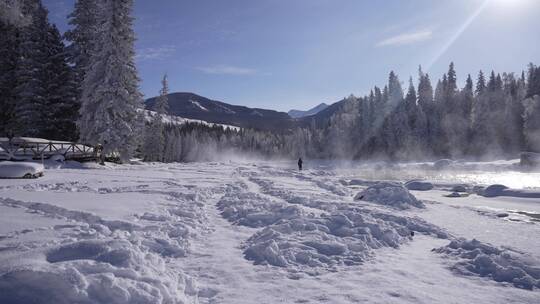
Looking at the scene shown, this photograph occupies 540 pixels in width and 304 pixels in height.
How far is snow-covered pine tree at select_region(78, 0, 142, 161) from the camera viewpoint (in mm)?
25672

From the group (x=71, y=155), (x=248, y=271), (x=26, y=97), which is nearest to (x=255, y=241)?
(x=248, y=271)

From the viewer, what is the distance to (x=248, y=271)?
5.74m

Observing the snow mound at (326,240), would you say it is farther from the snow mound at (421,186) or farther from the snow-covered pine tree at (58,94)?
the snow-covered pine tree at (58,94)

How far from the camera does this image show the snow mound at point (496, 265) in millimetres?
5809

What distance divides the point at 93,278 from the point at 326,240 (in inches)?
194

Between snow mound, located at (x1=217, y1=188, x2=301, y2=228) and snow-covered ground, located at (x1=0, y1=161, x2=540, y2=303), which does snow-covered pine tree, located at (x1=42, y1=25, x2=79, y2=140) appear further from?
snow mound, located at (x1=217, y1=188, x2=301, y2=228)

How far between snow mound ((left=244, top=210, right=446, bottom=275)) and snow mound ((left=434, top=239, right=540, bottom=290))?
146cm

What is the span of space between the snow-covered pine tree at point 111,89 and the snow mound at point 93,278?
22661 mm

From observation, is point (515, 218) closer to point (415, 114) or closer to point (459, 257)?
point (459, 257)

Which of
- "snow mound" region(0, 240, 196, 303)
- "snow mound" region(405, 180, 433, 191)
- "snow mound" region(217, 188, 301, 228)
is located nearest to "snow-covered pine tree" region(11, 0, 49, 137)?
"snow mound" region(217, 188, 301, 228)

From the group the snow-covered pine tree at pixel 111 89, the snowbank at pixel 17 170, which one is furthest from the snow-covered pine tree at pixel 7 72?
the snowbank at pixel 17 170


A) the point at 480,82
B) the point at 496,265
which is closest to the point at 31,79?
the point at 496,265

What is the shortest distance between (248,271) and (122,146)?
2373cm

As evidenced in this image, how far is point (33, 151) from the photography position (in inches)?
874
